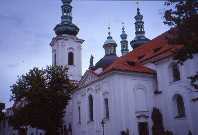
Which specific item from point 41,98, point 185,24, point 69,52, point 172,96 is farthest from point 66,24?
point 185,24

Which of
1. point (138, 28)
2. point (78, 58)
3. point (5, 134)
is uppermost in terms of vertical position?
point (138, 28)

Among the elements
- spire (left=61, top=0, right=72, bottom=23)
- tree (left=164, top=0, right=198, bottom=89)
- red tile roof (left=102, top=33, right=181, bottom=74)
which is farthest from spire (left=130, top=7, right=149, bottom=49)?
tree (left=164, top=0, right=198, bottom=89)

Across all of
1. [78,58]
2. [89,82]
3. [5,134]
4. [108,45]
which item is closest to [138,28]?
[108,45]

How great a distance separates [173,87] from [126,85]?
4.88 m

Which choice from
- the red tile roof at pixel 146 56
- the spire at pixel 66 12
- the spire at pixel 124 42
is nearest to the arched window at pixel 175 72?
the red tile roof at pixel 146 56

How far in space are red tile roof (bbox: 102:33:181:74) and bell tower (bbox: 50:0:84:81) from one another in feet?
35.5

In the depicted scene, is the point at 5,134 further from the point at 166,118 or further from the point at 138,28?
the point at 166,118

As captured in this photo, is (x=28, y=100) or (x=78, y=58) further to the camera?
(x=78, y=58)

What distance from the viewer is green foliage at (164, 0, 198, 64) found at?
18.5 metres

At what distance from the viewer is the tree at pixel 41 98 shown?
39562 millimetres

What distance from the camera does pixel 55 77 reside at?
41812mm

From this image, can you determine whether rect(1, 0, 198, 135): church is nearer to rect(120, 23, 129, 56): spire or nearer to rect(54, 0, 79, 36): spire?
rect(54, 0, 79, 36): spire

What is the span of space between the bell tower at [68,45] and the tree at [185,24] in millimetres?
32777

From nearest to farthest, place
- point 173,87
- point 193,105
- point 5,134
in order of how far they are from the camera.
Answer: point 193,105, point 173,87, point 5,134
